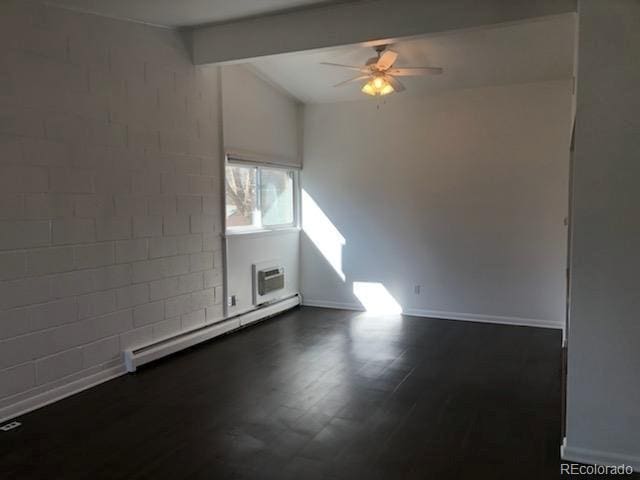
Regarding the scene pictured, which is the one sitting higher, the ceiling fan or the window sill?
the ceiling fan

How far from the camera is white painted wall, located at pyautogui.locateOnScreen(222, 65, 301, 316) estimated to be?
525 centimetres

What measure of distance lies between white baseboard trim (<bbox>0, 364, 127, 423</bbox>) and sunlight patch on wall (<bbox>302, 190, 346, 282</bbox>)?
3089 millimetres

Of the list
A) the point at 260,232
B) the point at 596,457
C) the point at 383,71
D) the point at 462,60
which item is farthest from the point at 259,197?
the point at 596,457

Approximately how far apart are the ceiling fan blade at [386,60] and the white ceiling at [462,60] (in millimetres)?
194


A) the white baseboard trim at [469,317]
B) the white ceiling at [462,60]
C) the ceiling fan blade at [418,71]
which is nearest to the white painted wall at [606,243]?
the white ceiling at [462,60]

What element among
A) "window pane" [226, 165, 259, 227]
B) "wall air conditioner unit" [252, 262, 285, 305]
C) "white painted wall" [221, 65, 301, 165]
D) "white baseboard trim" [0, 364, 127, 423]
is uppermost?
"white painted wall" [221, 65, 301, 165]

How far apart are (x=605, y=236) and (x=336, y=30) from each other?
2.54m

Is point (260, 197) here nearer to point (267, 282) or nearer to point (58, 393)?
point (267, 282)

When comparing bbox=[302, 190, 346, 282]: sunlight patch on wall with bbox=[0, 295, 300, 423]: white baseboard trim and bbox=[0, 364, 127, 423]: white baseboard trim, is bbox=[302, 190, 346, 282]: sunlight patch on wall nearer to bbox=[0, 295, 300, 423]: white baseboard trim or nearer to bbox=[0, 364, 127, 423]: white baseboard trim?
bbox=[0, 295, 300, 423]: white baseboard trim

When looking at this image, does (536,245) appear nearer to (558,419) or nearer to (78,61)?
(558,419)

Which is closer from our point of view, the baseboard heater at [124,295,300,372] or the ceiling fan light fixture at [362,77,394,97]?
the baseboard heater at [124,295,300,372]

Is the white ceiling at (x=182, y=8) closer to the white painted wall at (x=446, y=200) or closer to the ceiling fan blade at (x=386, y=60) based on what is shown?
the ceiling fan blade at (x=386, y=60)

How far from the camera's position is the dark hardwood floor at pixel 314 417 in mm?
2602

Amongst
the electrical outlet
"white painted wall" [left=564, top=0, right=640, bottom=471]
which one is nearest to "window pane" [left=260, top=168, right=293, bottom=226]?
the electrical outlet
